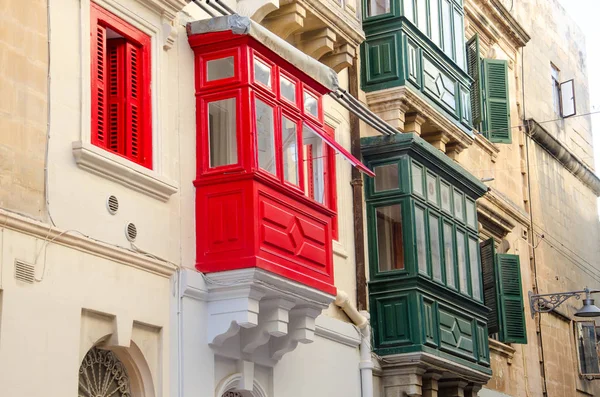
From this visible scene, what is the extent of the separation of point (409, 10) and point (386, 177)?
103 inches

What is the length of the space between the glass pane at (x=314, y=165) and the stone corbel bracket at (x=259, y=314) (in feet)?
4.27

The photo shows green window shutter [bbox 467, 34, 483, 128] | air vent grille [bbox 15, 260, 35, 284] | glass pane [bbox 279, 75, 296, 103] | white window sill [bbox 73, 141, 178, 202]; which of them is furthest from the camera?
green window shutter [bbox 467, 34, 483, 128]

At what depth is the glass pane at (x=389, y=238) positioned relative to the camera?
1758 centimetres

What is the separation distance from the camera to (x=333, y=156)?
15305mm

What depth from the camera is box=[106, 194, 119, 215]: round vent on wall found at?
38.9 ft

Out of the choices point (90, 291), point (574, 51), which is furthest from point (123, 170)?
point (574, 51)


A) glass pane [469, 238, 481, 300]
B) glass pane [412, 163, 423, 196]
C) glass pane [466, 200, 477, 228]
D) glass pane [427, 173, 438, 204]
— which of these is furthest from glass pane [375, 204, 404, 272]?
glass pane [466, 200, 477, 228]

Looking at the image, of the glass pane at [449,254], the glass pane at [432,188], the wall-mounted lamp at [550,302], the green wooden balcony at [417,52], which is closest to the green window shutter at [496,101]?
the wall-mounted lamp at [550,302]

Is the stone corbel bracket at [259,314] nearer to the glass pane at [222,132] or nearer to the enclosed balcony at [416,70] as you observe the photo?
the glass pane at [222,132]

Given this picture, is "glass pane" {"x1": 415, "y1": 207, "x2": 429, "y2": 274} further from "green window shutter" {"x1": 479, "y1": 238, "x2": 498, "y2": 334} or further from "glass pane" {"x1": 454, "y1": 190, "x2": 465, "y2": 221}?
"green window shutter" {"x1": 479, "y1": 238, "x2": 498, "y2": 334}

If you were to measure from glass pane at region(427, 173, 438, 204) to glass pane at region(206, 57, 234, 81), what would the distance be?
214 inches

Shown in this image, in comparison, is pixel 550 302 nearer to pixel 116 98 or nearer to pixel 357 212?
pixel 357 212

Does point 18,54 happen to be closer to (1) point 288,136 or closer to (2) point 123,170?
(2) point 123,170

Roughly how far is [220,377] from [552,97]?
1710cm
